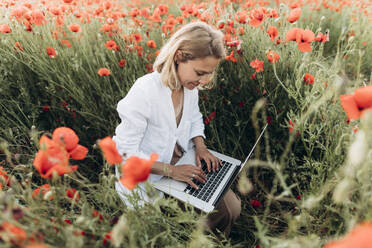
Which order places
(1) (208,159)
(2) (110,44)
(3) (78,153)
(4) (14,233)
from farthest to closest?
(2) (110,44)
(1) (208,159)
(3) (78,153)
(4) (14,233)

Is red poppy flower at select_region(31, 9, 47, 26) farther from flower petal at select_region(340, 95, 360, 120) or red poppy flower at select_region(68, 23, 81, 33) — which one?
flower petal at select_region(340, 95, 360, 120)

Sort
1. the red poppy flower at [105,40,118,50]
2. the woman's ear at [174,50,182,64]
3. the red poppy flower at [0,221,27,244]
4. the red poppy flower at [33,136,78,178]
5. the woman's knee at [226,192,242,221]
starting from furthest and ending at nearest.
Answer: the red poppy flower at [105,40,118,50] → the woman's knee at [226,192,242,221] → the woman's ear at [174,50,182,64] → the red poppy flower at [33,136,78,178] → the red poppy flower at [0,221,27,244]

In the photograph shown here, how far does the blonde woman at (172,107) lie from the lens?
127 cm

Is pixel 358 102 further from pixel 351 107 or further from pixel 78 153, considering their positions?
pixel 78 153

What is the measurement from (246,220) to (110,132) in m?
1.23

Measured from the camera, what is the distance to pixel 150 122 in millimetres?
1397

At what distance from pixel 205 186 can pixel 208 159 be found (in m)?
0.20

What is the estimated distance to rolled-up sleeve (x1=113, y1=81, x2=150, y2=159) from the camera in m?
1.26

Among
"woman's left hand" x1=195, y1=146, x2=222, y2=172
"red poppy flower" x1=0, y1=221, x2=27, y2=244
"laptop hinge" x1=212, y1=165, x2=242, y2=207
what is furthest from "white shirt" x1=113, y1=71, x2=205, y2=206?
"red poppy flower" x1=0, y1=221, x2=27, y2=244

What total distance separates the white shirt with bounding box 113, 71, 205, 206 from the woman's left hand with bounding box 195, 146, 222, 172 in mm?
112

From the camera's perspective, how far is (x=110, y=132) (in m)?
2.01

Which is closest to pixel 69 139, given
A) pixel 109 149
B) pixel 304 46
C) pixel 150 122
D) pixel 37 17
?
pixel 109 149

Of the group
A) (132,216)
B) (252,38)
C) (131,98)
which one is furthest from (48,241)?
(252,38)

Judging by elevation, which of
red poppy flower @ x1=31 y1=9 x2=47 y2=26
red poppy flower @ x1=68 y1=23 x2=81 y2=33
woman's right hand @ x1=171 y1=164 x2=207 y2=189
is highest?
red poppy flower @ x1=31 y1=9 x2=47 y2=26
